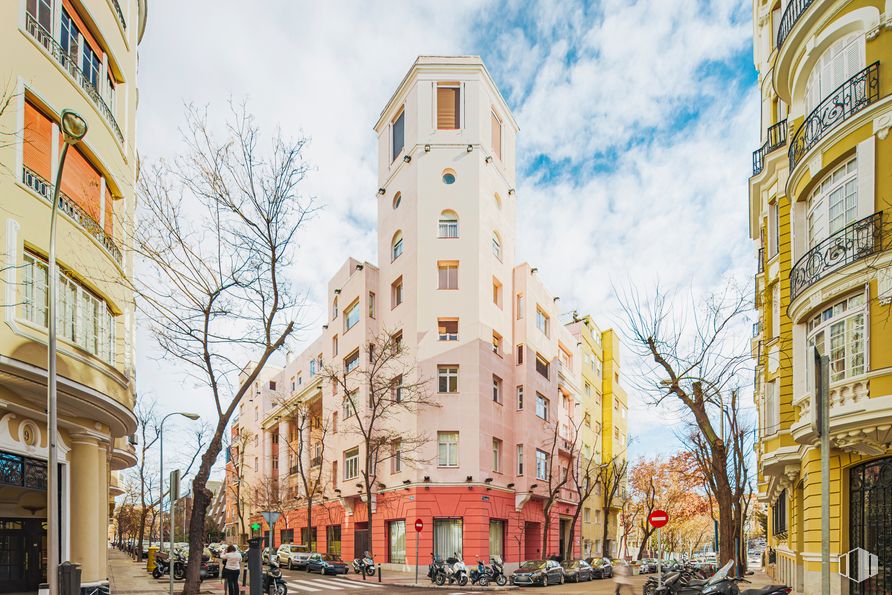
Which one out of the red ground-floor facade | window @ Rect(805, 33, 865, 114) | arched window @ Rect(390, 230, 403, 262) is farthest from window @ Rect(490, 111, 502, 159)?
window @ Rect(805, 33, 865, 114)

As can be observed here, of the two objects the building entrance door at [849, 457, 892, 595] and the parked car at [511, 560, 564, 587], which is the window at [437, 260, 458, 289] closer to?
the parked car at [511, 560, 564, 587]

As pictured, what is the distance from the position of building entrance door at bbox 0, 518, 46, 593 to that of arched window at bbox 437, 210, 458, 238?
25111mm

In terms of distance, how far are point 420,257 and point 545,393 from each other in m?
13.5

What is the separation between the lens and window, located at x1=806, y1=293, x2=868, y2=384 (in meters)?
15.3

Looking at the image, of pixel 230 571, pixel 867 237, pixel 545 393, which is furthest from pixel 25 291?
pixel 545 393

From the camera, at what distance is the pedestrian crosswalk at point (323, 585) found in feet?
87.6

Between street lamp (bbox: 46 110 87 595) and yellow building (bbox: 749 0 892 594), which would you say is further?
yellow building (bbox: 749 0 892 594)

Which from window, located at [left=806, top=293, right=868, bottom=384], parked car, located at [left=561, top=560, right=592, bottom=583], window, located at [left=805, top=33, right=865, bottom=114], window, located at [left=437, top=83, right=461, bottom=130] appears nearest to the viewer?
window, located at [left=806, top=293, right=868, bottom=384]

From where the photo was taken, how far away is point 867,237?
15.1 m

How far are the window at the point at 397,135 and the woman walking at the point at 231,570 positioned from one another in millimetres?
28866

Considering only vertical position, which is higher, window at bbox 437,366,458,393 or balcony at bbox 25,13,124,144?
balcony at bbox 25,13,124,144

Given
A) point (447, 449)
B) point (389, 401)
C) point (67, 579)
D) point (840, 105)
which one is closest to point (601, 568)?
point (447, 449)

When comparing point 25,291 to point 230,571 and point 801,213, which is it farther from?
point 801,213

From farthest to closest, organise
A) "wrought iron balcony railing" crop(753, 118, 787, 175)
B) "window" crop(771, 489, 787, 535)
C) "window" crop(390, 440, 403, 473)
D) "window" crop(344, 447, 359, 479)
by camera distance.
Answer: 1. "window" crop(344, 447, 359, 479)
2. "window" crop(390, 440, 403, 473)
3. "window" crop(771, 489, 787, 535)
4. "wrought iron balcony railing" crop(753, 118, 787, 175)
